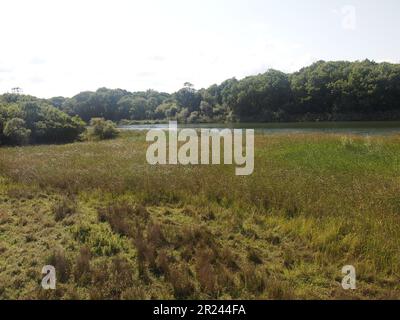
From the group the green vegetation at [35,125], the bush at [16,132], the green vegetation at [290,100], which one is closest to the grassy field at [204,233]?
the bush at [16,132]

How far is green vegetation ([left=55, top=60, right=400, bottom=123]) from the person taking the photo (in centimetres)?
8062

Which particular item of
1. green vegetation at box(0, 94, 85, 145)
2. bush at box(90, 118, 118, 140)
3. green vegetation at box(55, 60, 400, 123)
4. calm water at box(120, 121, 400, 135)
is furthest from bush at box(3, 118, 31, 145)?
green vegetation at box(55, 60, 400, 123)

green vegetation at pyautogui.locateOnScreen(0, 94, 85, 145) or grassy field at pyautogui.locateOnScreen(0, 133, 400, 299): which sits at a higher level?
green vegetation at pyautogui.locateOnScreen(0, 94, 85, 145)

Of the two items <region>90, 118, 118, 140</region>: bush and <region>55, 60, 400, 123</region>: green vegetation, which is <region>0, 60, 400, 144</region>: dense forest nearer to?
<region>55, 60, 400, 123</region>: green vegetation

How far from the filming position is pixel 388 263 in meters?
6.43

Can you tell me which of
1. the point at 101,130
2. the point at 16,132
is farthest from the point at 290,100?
the point at 16,132

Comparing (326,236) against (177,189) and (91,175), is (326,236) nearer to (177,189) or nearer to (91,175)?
(177,189)

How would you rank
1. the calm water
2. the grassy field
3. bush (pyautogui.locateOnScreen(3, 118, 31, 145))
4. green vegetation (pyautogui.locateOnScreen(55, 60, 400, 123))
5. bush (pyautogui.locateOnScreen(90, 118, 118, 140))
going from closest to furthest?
the grassy field → bush (pyautogui.locateOnScreen(3, 118, 31, 145)) → the calm water → bush (pyautogui.locateOnScreen(90, 118, 118, 140)) → green vegetation (pyautogui.locateOnScreen(55, 60, 400, 123))

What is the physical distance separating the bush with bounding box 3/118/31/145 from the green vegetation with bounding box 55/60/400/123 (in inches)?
2802

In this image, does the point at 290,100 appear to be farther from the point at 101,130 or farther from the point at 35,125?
the point at 35,125

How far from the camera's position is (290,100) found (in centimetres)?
9875

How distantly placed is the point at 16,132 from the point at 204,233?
34.2 m

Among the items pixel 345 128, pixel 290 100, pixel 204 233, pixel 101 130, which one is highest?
pixel 290 100
